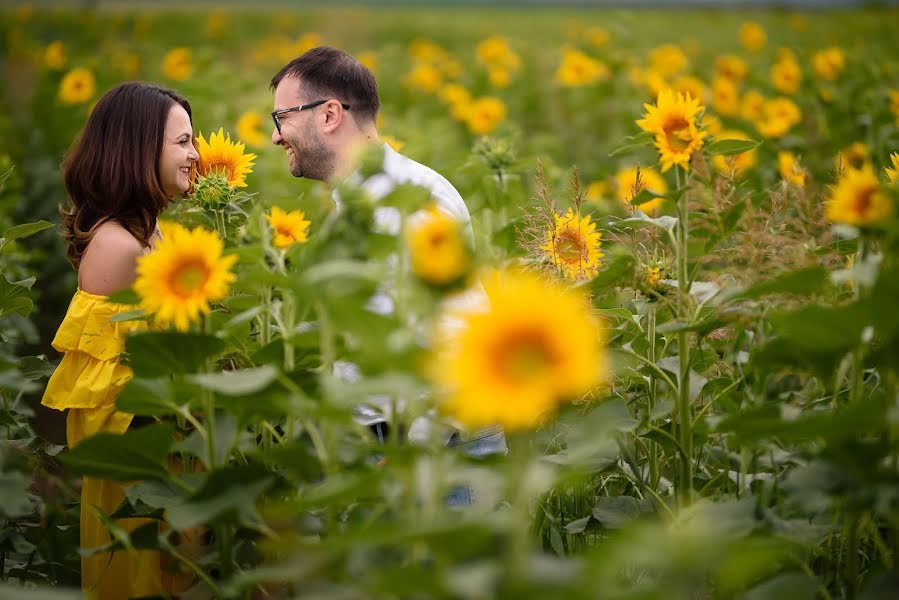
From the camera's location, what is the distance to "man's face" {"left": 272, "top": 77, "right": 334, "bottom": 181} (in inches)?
92.8

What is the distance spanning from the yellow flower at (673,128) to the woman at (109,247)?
97 cm

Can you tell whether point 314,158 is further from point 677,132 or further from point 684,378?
point 684,378

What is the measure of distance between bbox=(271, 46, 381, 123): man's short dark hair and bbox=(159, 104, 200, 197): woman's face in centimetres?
30

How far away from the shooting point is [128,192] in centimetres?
214

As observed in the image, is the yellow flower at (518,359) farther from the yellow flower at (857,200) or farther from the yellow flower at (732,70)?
the yellow flower at (732,70)

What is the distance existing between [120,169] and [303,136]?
1.41 ft

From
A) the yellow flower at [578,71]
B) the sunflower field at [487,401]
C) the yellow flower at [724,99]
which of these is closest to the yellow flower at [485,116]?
the yellow flower at [578,71]

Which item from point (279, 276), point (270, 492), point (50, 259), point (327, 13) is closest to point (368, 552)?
point (270, 492)

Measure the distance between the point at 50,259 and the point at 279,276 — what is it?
3733 millimetres

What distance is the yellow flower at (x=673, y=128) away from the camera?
5.67 feet

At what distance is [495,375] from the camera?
0.99 metres

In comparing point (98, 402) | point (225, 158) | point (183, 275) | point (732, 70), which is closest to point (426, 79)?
point (732, 70)

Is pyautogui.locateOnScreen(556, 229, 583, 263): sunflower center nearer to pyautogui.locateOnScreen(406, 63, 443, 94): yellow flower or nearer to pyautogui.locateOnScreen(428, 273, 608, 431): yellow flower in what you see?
pyautogui.locateOnScreen(428, 273, 608, 431): yellow flower

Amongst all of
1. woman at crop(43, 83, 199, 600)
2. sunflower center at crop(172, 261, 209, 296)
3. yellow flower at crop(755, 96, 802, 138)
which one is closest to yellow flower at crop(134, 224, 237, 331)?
sunflower center at crop(172, 261, 209, 296)
